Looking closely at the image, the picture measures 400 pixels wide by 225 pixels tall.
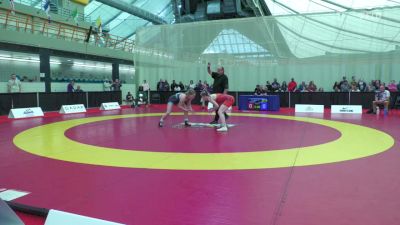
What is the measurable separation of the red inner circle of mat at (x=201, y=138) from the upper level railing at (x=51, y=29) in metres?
17.1

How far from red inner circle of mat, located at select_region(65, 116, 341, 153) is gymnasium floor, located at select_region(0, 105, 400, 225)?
0.08 feet

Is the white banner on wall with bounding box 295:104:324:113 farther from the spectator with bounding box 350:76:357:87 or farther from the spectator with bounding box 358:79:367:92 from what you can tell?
the spectator with bounding box 358:79:367:92

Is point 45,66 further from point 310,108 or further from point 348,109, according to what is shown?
point 348,109

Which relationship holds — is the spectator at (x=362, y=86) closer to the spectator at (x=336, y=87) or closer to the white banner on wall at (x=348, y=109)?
the spectator at (x=336, y=87)

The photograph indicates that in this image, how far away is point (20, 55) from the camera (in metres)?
24.7

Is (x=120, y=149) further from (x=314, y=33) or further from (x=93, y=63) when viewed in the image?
(x=93, y=63)

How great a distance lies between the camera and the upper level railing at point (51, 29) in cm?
2262

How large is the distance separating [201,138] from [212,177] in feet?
10.2

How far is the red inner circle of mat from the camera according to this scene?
6.29 metres

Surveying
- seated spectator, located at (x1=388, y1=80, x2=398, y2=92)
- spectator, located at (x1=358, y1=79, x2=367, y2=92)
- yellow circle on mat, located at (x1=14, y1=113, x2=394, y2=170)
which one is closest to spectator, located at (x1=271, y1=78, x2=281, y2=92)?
spectator, located at (x1=358, y1=79, x2=367, y2=92)

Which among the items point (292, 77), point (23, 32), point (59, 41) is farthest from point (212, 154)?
point (59, 41)

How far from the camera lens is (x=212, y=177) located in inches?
168

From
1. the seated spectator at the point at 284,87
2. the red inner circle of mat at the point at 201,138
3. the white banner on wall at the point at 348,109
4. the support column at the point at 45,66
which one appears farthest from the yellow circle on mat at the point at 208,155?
the support column at the point at 45,66

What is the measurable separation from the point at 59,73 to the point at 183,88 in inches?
580
